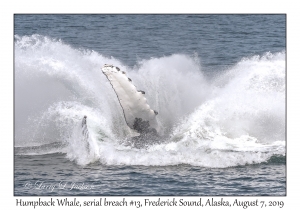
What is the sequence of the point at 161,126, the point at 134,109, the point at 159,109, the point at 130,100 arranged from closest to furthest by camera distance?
the point at 130,100, the point at 134,109, the point at 161,126, the point at 159,109

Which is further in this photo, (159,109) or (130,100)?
(159,109)

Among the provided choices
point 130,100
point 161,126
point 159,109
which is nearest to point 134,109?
point 130,100

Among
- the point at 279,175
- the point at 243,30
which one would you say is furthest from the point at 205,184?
the point at 243,30

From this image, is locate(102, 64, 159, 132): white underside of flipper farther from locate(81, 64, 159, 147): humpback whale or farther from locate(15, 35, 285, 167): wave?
locate(15, 35, 285, 167): wave

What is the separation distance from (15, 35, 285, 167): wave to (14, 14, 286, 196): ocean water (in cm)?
5

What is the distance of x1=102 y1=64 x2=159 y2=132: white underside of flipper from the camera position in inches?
857

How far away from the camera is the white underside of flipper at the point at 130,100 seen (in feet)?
71.4

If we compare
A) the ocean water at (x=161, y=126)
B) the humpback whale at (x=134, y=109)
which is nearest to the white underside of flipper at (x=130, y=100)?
the humpback whale at (x=134, y=109)

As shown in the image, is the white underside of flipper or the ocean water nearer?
the ocean water

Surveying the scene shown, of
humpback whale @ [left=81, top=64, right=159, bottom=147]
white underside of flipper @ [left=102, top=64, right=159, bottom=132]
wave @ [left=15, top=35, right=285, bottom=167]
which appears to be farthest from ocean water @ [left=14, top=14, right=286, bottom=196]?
white underside of flipper @ [left=102, top=64, right=159, bottom=132]

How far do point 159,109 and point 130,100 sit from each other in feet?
15.2

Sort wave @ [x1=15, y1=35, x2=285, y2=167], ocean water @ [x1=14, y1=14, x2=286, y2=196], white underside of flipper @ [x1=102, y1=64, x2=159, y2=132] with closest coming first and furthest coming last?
ocean water @ [x1=14, y1=14, x2=286, y2=196], white underside of flipper @ [x1=102, y1=64, x2=159, y2=132], wave @ [x1=15, y1=35, x2=285, y2=167]

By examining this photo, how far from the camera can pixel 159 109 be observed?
2688 centimetres

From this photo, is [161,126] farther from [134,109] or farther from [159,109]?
[159,109]
